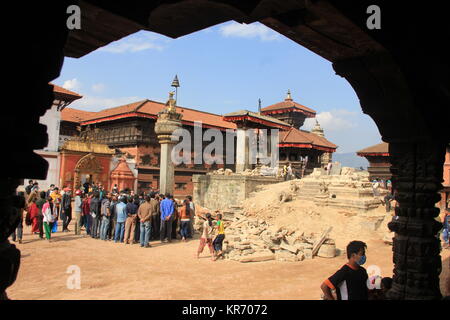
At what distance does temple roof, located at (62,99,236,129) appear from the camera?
97.9 feet

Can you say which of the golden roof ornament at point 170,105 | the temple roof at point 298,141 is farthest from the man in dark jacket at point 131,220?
the temple roof at point 298,141

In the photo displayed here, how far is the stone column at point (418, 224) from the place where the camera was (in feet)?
14.6

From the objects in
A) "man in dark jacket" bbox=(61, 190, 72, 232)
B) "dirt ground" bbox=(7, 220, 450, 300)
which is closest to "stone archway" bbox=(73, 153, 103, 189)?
"man in dark jacket" bbox=(61, 190, 72, 232)

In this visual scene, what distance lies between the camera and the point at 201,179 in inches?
915

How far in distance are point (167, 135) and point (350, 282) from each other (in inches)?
455

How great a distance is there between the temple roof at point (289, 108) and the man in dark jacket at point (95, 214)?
37764 mm

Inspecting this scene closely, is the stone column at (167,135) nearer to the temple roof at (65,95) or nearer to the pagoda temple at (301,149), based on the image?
the temple roof at (65,95)

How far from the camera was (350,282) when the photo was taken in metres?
3.23

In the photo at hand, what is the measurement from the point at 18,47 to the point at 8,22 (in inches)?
4.8

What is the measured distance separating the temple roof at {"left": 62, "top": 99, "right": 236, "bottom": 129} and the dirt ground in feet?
65.6

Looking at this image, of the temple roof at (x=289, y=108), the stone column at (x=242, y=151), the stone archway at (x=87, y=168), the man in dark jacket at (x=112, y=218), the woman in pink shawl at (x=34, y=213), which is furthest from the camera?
the temple roof at (x=289, y=108)

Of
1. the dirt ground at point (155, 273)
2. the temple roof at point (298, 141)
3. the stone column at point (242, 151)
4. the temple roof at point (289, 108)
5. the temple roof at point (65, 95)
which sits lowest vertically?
the dirt ground at point (155, 273)
